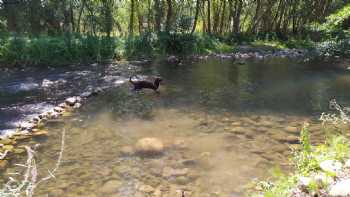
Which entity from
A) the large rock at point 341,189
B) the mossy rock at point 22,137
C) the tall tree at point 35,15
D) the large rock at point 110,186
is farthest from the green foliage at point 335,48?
the tall tree at point 35,15

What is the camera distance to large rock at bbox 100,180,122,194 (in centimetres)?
627

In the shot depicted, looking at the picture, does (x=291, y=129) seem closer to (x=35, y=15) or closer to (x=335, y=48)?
(x=335, y=48)

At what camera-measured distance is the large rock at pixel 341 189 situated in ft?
13.0

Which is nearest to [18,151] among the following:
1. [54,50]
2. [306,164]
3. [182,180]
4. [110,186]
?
[110,186]

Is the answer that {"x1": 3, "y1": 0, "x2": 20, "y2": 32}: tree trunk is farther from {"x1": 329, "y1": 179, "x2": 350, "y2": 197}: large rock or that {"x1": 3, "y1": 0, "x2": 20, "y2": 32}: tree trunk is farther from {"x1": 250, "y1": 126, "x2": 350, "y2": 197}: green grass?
{"x1": 329, "y1": 179, "x2": 350, "y2": 197}: large rock

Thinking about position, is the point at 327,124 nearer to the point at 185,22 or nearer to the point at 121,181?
the point at 121,181

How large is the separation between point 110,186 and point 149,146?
1.81 meters

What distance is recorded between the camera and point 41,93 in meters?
13.4

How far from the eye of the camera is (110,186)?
6441 millimetres

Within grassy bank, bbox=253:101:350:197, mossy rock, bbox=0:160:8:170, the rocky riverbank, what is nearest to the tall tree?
the rocky riverbank

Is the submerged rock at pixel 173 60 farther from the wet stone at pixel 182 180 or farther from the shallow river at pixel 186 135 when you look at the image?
the wet stone at pixel 182 180

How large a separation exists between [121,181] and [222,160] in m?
2.15

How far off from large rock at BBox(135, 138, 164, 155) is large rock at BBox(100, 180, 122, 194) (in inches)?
52.1

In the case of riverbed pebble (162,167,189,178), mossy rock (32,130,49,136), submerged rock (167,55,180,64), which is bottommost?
riverbed pebble (162,167,189,178)
